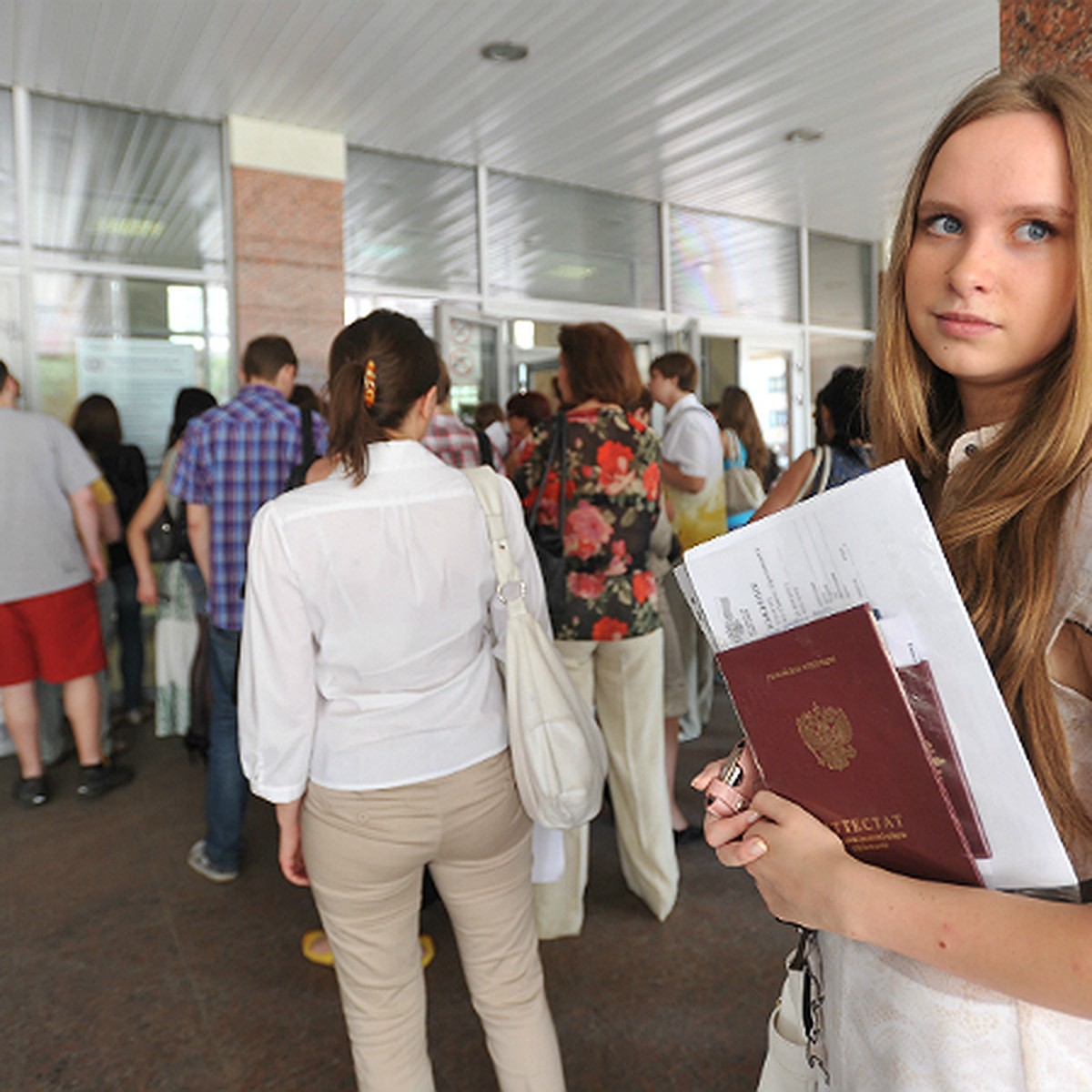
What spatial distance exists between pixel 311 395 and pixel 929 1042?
11.6ft

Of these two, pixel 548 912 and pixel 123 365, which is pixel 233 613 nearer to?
pixel 548 912

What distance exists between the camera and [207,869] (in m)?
3.26

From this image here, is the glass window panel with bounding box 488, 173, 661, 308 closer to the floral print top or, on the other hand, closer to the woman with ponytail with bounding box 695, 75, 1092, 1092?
the floral print top

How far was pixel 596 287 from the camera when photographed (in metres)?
7.58

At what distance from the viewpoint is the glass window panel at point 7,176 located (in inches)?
205

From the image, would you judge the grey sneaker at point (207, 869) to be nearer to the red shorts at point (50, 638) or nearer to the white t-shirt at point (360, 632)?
the red shorts at point (50, 638)

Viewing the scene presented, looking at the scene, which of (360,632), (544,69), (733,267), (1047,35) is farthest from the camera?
(733,267)

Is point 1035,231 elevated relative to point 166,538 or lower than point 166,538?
Answer: elevated

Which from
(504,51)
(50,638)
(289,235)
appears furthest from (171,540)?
(504,51)

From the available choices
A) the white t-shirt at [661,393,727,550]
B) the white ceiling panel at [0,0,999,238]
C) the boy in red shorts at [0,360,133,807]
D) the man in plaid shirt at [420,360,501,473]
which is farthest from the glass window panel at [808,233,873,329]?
the boy in red shorts at [0,360,133,807]

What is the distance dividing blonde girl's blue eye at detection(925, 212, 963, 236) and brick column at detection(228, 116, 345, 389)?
209 inches

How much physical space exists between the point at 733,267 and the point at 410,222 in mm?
3240

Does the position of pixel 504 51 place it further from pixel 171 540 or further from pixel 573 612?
pixel 573 612

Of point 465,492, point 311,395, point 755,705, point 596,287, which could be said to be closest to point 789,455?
point 596,287
